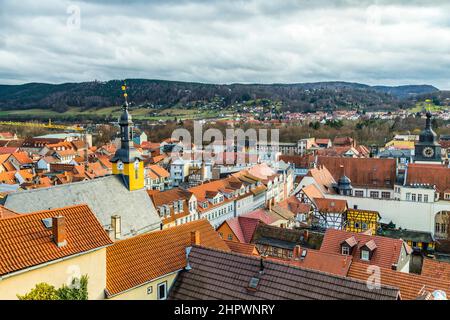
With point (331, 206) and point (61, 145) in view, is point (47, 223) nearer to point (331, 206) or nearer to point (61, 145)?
point (331, 206)

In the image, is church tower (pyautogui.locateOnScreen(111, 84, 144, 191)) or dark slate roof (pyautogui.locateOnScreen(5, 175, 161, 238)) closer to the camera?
dark slate roof (pyautogui.locateOnScreen(5, 175, 161, 238))

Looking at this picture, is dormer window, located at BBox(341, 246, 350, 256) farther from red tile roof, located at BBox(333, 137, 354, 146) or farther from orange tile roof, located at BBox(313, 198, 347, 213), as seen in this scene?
red tile roof, located at BBox(333, 137, 354, 146)

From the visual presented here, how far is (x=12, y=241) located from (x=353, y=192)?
52143 millimetres

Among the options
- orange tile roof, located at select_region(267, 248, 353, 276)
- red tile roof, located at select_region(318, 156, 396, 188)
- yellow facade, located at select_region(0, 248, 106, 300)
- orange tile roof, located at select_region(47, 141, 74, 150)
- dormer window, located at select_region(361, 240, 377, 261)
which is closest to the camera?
yellow facade, located at select_region(0, 248, 106, 300)

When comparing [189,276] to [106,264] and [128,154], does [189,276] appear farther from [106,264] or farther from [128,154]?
[128,154]

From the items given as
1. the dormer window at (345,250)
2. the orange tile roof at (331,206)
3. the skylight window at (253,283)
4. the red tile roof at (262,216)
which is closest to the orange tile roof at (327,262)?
the dormer window at (345,250)

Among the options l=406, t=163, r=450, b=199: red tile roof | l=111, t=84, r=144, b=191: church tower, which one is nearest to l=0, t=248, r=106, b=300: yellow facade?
l=111, t=84, r=144, b=191: church tower

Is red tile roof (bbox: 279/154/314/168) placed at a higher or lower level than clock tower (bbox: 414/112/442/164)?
lower

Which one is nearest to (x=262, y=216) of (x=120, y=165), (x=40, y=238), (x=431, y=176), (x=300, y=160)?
(x=120, y=165)

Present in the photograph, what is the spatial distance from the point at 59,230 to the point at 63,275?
4.98ft

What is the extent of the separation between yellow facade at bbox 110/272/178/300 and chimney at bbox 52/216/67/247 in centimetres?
345

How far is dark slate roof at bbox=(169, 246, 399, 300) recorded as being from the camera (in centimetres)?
1433

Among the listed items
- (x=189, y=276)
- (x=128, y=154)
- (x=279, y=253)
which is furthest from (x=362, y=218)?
(x=189, y=276)

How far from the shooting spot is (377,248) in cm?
2825
